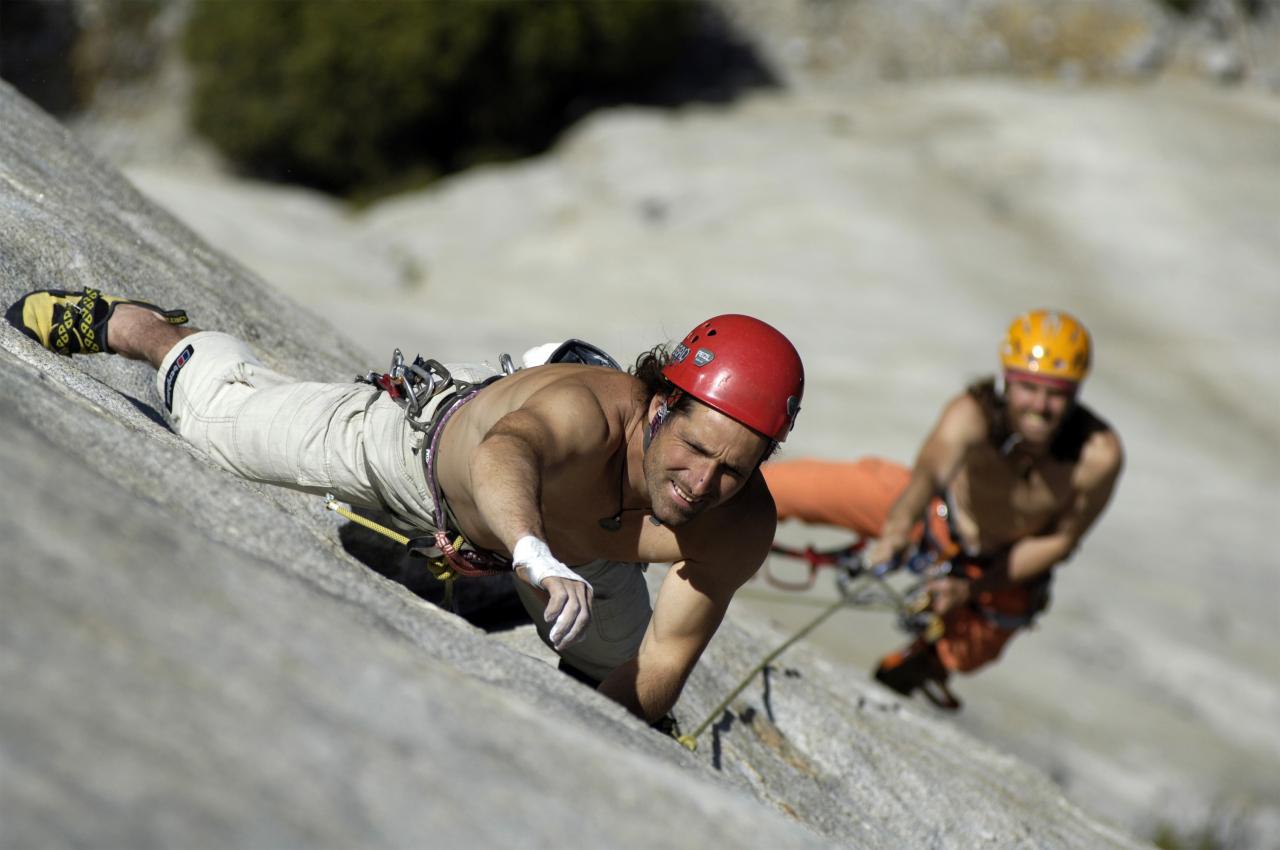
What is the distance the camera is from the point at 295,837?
2.79m

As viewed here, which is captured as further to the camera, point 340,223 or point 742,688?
point 340,223

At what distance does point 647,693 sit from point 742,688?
4.28 ft

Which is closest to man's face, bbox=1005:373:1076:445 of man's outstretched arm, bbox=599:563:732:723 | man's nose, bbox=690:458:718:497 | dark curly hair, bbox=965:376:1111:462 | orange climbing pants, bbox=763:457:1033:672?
dark curly hair, bbox=965:376:1111:462

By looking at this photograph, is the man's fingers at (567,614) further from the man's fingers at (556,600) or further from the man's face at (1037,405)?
the man's face at (1037,405)

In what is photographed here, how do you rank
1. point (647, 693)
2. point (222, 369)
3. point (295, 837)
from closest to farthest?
point (295, 837) → point (647, 693) → point (222, 369)

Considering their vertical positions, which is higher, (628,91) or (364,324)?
(628,91)

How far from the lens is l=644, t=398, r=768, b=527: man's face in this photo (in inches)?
176

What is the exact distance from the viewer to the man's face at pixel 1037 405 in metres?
8.02

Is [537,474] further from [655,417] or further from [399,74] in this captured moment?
[399,74]

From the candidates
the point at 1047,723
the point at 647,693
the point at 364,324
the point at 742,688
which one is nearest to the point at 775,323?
the point at 364,324

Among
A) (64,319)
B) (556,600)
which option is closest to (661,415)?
(556,600)

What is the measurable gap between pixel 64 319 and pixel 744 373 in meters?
2.78

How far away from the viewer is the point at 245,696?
3.08 meters

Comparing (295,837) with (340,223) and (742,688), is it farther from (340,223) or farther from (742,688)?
(340,223)
